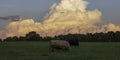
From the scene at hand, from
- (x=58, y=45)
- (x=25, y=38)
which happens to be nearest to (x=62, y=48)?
(x=58, y=45)

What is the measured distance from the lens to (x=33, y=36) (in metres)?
117

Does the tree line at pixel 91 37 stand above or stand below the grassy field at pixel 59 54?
above

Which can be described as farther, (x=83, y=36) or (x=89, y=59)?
(x=83, y=36)

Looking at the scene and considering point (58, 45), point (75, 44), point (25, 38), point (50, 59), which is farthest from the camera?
point (25, 38)

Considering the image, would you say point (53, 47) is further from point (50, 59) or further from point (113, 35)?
point (113, 35)

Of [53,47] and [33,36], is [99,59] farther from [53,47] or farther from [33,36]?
[33,36]

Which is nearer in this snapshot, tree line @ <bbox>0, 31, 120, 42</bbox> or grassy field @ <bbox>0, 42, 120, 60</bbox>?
grassy field @ <bbox>0, 42, 120, 60</bbox>

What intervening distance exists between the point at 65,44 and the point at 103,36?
80467mm

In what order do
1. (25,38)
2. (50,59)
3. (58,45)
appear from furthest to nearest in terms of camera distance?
(25,38), (58,45), (50,59)

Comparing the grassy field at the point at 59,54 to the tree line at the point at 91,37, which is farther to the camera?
the tree line at the point at 91,37

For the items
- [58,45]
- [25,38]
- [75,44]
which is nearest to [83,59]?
[58,45]

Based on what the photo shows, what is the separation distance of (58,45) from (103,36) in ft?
266

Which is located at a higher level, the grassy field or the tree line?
the tree line

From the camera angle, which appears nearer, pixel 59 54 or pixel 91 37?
pixel 59 54
